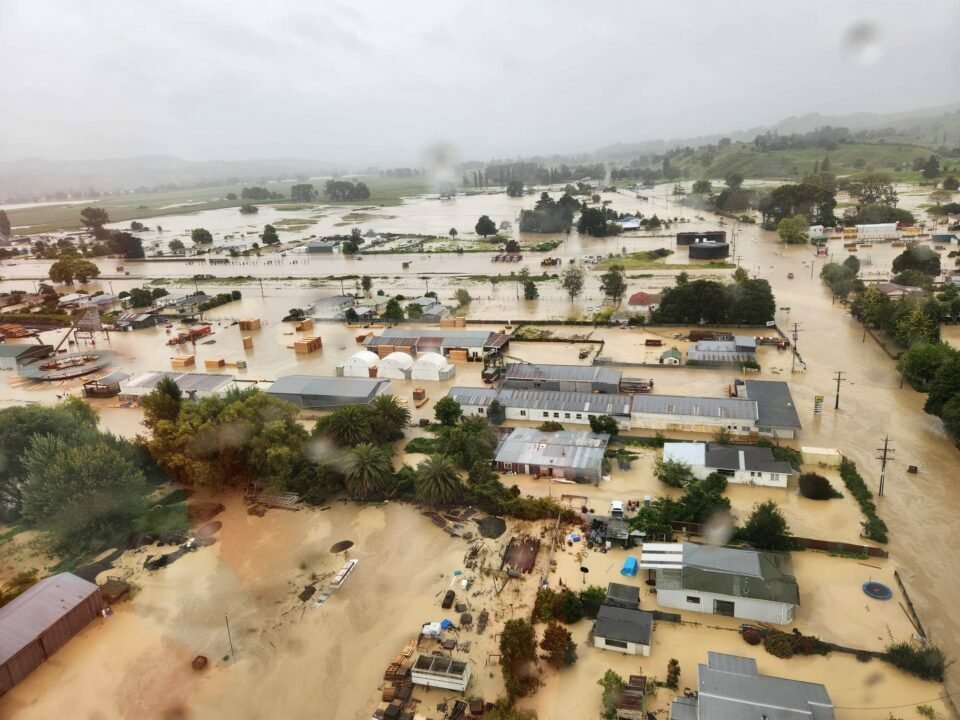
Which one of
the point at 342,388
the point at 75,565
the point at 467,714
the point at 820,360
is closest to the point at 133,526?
the point at 75,565

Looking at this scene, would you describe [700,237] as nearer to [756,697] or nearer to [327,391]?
[327,391]

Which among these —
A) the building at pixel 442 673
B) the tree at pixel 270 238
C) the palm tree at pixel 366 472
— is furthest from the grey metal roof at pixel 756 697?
the tree at pixel 270 238

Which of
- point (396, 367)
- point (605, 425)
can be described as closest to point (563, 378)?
point (605, 425)

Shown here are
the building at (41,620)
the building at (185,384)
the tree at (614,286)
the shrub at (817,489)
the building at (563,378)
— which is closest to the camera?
the building at (41,620)

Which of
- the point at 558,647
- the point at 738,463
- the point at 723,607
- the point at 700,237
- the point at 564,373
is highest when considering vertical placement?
the point at 700,237

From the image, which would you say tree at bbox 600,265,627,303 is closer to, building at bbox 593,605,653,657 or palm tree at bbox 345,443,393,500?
palm tree at bbox 345,443,393,500

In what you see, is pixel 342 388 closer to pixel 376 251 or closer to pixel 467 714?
pixel 467 714

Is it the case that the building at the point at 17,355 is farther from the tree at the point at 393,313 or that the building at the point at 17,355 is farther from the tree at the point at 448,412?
the tree at the point at 448,412
